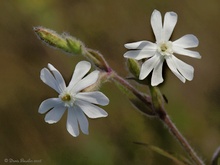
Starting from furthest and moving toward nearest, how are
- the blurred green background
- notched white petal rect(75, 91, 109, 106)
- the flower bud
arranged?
the blurred green background, the flower bud, notched white petal rect(75, 91, 109, 106)

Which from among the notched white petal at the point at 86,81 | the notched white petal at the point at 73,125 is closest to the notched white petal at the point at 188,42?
the notched white petal at the point at 86,81

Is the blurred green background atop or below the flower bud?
below


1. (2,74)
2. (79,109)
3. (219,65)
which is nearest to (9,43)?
(2,74)

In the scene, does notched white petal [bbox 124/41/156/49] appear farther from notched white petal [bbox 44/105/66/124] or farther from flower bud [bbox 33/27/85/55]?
notched white petal [bbox 44/105/66/124]

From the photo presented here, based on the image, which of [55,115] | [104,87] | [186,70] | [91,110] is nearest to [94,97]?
[91,110]

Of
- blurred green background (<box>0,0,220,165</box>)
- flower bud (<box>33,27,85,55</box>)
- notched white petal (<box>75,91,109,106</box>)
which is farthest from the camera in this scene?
blurred green background (<box>0,0,220,165</box>)

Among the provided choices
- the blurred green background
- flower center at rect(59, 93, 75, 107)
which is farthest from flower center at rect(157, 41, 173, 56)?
the blurred green background

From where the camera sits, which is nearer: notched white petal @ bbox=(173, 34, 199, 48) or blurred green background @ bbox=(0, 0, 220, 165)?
notched white petal @ bbox=(173, 34, 199, 48)

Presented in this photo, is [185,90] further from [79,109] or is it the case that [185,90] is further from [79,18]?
[79,109]
